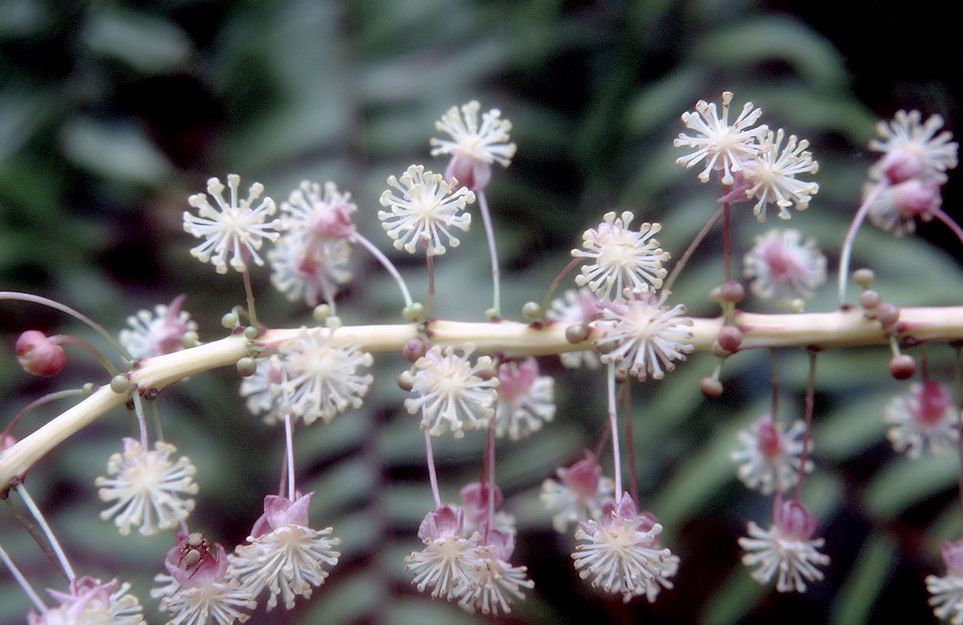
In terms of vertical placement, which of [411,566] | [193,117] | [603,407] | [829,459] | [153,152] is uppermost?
[193,117]

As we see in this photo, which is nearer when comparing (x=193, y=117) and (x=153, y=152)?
(x=153, y=152)

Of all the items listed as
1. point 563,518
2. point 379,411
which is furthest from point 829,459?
point 379,411

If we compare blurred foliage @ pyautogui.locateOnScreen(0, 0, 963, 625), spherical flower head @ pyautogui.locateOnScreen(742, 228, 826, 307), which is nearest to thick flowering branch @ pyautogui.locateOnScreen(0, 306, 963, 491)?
spherical flower head @ pyautogui.locateOnScreen(742, 228, 826, 307)

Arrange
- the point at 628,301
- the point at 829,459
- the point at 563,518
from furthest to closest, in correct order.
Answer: the point at 829,459 < the point at 563,518 < the point at 628,301

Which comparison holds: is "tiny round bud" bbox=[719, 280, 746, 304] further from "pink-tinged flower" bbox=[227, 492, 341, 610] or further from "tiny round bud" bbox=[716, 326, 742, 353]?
"pink-tinged flower" bbox=[227, 492, 341, 610]

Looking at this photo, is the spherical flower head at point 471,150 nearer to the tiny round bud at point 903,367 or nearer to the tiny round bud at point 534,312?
the tiny round bud at point 534,312

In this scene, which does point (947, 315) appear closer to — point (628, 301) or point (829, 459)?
point (628, 301)

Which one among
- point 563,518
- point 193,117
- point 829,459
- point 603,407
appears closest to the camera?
point 563,518

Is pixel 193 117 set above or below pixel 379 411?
above
